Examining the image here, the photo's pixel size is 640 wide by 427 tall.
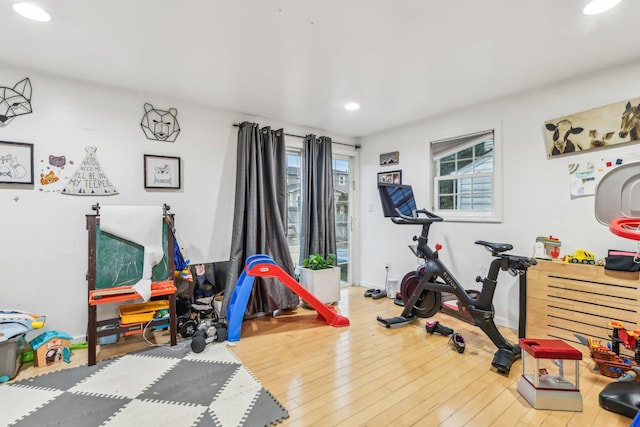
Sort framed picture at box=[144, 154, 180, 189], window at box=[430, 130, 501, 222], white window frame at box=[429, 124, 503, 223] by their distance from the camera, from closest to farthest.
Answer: framed picture at box=[144, 154, 180, 189], white window frame at box=[429, 124, 503, 223], window at box=[430, 130, 501, 222]

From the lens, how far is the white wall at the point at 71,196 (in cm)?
248

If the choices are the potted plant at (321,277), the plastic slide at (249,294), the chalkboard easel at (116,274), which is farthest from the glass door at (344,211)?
the chalkboard easel at (116,274)

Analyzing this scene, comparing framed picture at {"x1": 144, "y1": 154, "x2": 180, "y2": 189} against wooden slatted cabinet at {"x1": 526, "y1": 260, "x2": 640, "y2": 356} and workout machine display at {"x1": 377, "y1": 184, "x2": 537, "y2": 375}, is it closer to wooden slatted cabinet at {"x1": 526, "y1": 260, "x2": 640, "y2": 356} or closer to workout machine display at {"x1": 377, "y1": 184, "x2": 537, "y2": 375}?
workout machine display at {"x1": 377, "y1": 184, "x2": 537, "y2": 375}

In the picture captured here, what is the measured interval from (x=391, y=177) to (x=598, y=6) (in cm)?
264

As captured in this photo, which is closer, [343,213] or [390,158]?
[390,158]

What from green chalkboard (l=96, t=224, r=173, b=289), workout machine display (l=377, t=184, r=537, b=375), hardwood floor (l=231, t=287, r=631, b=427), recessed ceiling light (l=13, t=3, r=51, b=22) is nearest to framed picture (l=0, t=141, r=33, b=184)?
green chalkboard (l=96, t=224, r=173, b=289)

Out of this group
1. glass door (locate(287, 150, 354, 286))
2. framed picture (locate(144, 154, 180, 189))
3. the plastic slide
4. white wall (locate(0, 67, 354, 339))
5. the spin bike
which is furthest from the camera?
glass door (locate(287, 150, 354, 286))

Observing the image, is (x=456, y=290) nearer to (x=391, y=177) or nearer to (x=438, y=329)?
(x=438, y=329)

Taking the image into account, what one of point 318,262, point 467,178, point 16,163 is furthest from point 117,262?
point 467,178

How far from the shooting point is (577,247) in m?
2.63

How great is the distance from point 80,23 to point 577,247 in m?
4.04

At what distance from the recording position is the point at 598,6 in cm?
173

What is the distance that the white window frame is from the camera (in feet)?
10.3

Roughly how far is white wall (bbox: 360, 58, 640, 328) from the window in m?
0.09
